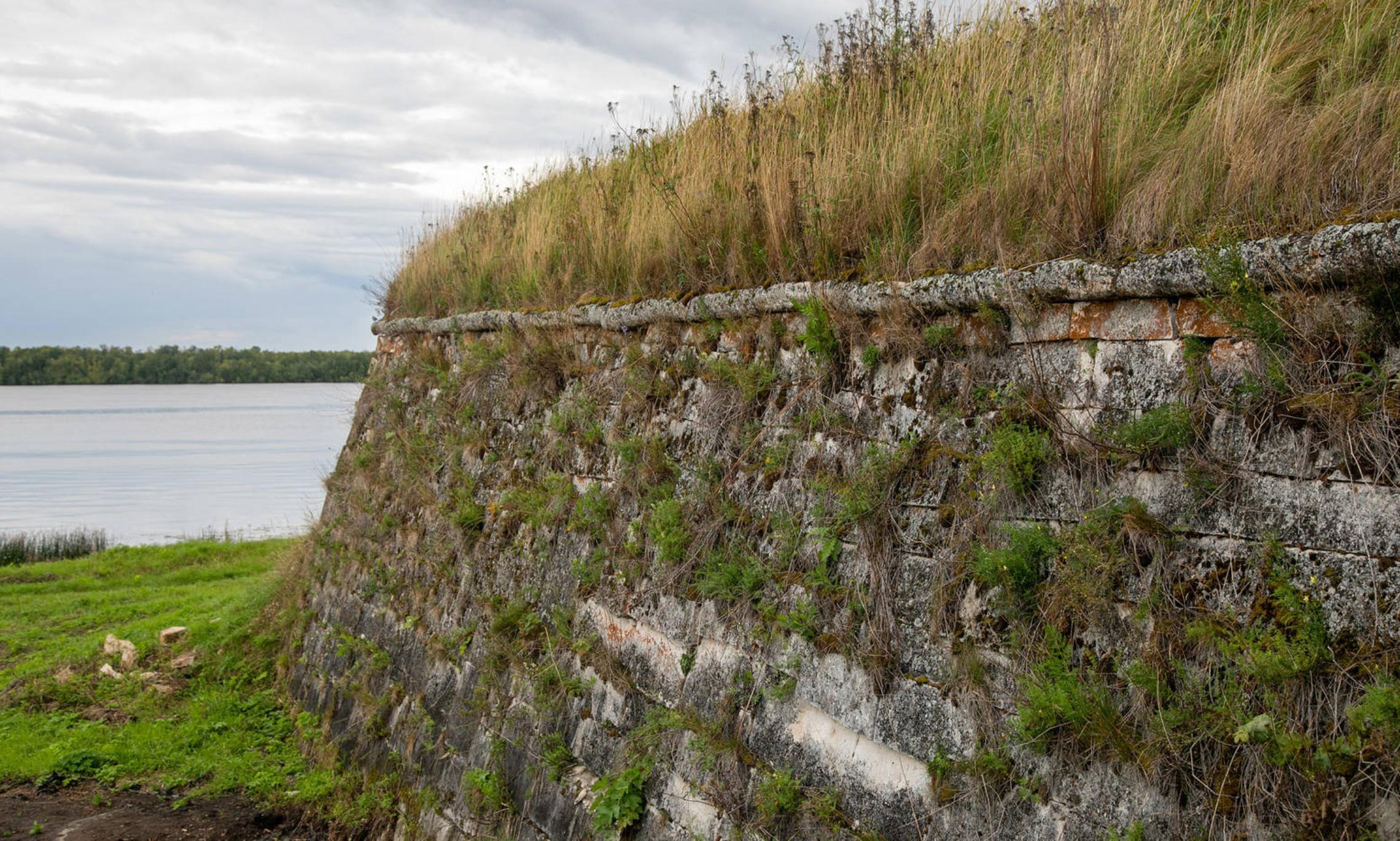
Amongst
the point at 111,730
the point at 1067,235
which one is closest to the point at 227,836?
the point at 111,730

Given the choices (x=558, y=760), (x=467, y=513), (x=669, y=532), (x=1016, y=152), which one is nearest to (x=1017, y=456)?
(x=1016, y=152)

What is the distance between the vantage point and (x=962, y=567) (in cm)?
314

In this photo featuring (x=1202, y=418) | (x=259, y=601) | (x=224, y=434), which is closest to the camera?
(x=1202, y=418)

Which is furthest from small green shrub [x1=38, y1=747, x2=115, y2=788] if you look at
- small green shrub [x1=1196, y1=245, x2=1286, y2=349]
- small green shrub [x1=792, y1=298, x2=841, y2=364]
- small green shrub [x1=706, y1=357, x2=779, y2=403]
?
small green shrub [x1=1196, y1=245, x2=1286, y2=349]

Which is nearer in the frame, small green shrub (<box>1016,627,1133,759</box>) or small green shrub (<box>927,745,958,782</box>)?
small green shrub (<box>1016,627,1133,759</box>)

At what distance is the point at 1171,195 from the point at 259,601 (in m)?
10.6

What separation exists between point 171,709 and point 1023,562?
919cm

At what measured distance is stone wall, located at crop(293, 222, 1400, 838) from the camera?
92.9 inches

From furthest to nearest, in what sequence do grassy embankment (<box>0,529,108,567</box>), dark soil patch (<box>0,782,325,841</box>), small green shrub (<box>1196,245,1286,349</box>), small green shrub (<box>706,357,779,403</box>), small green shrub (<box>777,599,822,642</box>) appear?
grassy embankment (<box>0,529,108,567</box>)
dark soil patch (<box>0,782,325,841</box>)
small green shrub (<box>706,357,779,403</box>)
small green shrub (<box>777,599,822,642</box>)
small green shrub (<box>1196,245,1286,349</box>)

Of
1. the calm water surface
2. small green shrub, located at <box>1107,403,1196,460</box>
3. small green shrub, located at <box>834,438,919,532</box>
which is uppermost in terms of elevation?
small green shrub, located at <box>1107,403,1196,460</box>

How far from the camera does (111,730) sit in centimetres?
859

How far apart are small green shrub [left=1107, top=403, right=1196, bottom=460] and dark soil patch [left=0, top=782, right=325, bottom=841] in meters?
6.31

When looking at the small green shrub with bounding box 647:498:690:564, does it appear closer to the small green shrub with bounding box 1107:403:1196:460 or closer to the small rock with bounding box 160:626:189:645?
the small green shrub with bounding box 1107:403:1196:460

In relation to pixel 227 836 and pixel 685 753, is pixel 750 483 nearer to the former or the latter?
pixel 685 753
